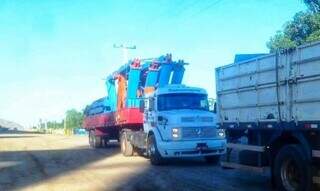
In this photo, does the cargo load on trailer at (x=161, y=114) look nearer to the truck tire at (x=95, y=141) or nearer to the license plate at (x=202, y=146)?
the license plate at (x=202, y=146)

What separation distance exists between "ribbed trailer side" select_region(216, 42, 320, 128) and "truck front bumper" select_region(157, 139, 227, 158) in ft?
13.0

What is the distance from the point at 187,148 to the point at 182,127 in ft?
2.36

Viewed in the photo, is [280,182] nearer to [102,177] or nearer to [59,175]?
[102,177]

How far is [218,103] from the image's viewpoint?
13648 millimetres

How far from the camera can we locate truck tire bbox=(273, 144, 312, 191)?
959cm

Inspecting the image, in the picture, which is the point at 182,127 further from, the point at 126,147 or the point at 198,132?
the point at 126,147

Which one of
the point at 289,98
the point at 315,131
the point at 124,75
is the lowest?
the point at 315,131

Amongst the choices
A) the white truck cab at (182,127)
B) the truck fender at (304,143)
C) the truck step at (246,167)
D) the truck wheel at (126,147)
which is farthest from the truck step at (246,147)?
the truck wheel at (126,147)

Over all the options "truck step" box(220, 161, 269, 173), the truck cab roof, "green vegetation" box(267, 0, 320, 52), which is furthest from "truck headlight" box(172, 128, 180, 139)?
"green vegetation" box(267, 0, 320, 52)

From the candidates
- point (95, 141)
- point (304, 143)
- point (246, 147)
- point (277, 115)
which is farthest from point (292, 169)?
point (95, 141)

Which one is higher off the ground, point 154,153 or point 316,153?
point 316,153

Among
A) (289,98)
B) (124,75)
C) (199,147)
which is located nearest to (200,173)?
(199,147)

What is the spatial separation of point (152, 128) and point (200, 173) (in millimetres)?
3786

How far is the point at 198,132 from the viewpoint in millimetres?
17562
